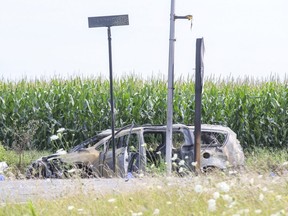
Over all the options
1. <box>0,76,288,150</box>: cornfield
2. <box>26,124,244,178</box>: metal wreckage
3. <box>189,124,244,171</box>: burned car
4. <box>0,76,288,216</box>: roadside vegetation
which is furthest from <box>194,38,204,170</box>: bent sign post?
<box>0,76,288,150</box>: cornfield

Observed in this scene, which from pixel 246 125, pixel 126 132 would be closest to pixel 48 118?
pixel 246 125

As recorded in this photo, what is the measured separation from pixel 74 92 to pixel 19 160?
18.1 feet

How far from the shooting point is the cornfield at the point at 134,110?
26016 millimetres

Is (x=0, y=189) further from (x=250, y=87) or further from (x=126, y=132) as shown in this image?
(x=250, y=87)

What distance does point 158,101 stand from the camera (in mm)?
26016

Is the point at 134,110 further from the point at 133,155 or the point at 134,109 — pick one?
the point at 133,155

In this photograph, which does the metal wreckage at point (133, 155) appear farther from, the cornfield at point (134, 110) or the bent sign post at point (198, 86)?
the cornfield at point (134, 110)

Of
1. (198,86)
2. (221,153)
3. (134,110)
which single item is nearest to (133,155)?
(221,153)

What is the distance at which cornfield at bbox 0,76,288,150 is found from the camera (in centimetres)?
2602

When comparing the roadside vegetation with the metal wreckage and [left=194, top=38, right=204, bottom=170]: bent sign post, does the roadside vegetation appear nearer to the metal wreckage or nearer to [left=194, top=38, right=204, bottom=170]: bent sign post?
the metal wreckage

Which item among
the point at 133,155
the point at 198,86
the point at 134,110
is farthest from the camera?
the point at 134,110

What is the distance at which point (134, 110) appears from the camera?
25.9 metres

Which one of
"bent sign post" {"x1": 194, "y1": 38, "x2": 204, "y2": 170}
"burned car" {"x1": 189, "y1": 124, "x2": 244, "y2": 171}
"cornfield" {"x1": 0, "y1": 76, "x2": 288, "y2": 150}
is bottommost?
"cornfield" {"x1": 0, "y1": 76, "x2": 288, "y2": 150}

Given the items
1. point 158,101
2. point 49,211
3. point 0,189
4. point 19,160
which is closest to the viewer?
point 49,211
